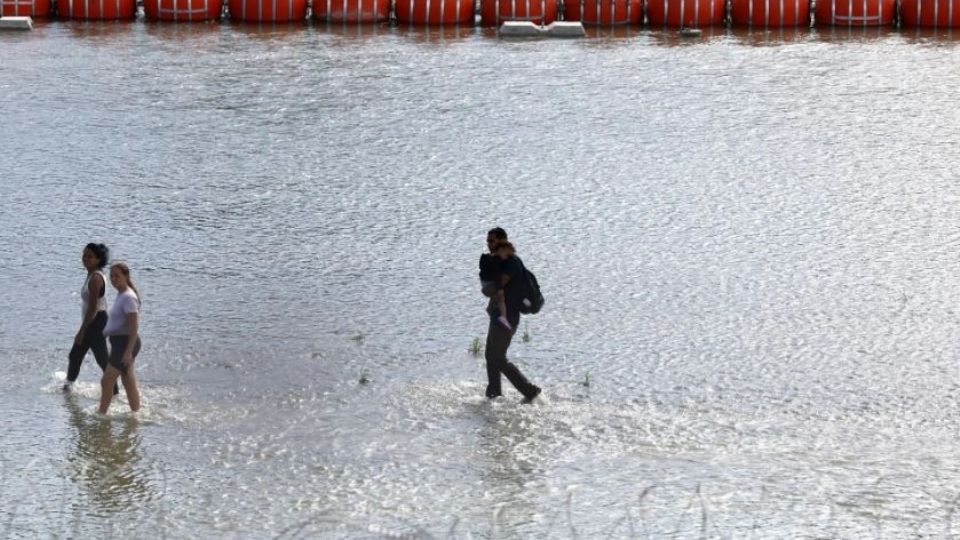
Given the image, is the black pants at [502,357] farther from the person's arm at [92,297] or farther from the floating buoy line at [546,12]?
the floating buoy line at [546,12]

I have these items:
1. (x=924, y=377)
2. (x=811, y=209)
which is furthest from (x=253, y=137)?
(x=924, y=377)

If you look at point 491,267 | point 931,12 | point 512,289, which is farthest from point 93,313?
point 931,12

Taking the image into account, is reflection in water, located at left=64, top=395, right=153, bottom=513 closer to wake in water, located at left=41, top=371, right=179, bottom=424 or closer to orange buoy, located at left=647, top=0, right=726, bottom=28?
wake in water, located at left=41, top=371, right=179, bottom=424

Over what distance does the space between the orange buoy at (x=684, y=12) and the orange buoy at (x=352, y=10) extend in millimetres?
4863

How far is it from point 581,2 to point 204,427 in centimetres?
1845

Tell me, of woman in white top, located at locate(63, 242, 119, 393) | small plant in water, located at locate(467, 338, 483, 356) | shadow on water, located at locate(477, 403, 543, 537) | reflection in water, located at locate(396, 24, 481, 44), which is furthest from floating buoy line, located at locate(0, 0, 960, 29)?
shadow on water, located at locate(477, 403, 543, 537)

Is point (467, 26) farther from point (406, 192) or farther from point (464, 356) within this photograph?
point (464, 356)

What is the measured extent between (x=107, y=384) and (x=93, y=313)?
63 cm

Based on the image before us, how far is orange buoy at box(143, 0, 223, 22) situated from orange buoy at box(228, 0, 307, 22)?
1.51 ft

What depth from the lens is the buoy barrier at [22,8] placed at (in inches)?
1131

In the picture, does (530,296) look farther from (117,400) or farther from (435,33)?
(435,33)

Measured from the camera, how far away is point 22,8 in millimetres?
28828

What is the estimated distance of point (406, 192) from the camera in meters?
18.4

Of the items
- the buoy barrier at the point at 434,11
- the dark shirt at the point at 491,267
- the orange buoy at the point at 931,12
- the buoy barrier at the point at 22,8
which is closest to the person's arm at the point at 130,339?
the dark shirt at the point at 491,267
